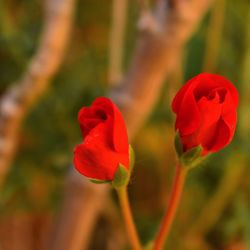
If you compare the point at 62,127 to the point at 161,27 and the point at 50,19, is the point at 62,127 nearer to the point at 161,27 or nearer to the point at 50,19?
the point at 50,19

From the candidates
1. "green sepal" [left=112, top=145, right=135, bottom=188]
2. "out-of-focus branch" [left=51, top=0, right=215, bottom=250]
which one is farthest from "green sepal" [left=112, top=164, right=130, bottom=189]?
"out-of-focus branch" [left=51, top=0, right=215, bottom=250]

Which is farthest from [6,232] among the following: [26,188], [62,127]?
[62,127]

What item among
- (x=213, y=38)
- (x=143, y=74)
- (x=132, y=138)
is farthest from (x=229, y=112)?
(x=213, y=38)

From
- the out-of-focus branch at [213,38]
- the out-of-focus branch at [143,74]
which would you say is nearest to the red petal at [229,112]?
the out-of-focus branch at [143,74]

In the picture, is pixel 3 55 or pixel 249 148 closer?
pixel 249 148

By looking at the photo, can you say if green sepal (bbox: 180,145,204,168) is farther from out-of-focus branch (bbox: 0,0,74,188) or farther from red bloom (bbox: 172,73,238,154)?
out-of-focus branch (bbox: 0,0,74,188)

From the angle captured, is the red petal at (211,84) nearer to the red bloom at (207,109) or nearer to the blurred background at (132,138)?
the red bloom at (207,109)
